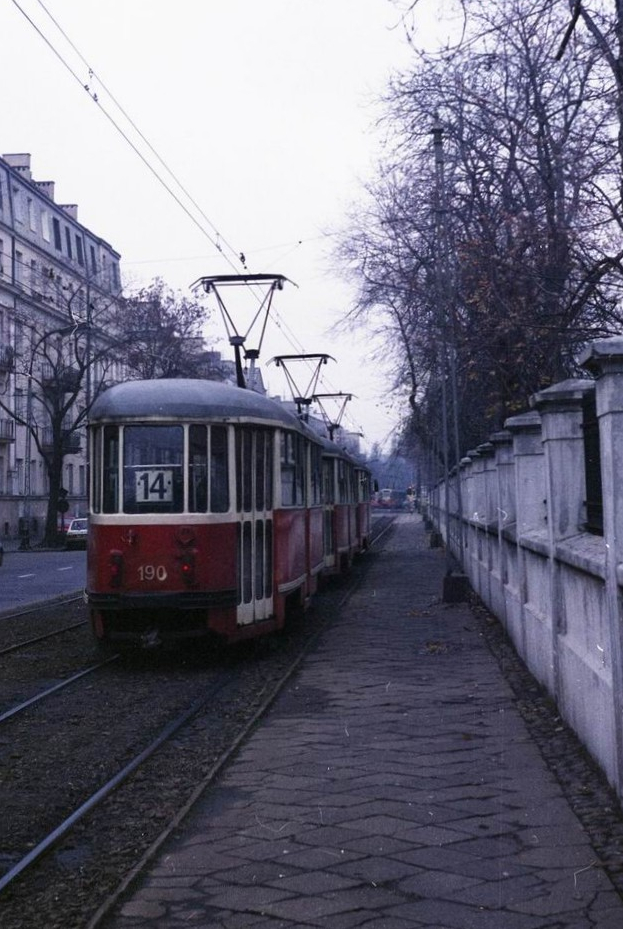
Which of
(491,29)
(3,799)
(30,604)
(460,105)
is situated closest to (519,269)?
(460,105)

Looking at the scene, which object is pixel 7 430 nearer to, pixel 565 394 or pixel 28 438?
pixel 28 438

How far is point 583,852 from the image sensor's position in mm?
5727

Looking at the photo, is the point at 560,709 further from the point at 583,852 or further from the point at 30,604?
the point at 30,604

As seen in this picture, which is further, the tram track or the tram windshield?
the tram windshield

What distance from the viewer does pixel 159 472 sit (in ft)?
41.1

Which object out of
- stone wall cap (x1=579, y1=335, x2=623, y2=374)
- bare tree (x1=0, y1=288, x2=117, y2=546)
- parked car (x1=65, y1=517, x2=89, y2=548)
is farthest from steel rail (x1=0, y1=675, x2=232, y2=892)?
parked car (x1=65, y1=517, x2=89, y2=548)

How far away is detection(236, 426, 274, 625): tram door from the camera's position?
508 inches

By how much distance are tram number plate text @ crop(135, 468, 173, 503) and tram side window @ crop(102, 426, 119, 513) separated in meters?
0.24

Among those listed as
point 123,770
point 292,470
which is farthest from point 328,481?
point 123,770

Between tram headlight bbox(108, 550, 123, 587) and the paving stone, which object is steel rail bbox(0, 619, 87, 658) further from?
the paving stone

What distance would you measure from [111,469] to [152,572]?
1.15 m

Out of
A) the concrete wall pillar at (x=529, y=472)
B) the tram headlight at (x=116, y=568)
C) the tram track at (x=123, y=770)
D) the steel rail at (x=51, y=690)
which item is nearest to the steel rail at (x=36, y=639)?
the steel rail at (x=51, y=690)

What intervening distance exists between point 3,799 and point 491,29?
26.4 feet

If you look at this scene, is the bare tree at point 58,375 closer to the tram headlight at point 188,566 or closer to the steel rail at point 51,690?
the steel rail at point 51,690
